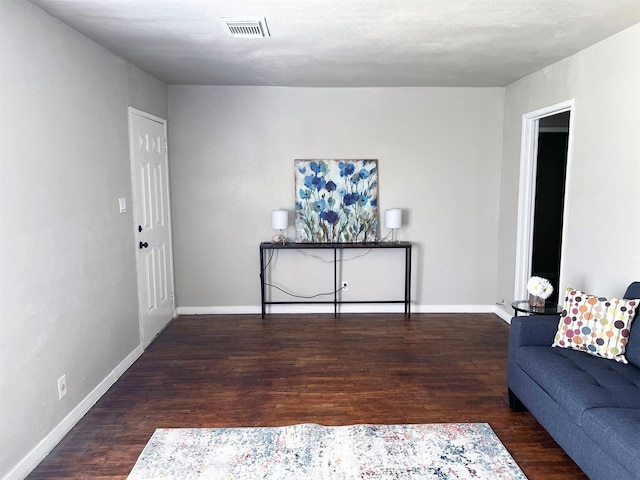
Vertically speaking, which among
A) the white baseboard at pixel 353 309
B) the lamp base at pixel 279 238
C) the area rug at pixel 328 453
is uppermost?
the lamp base at pixel 279 238

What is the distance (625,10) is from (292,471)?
299 centimetres

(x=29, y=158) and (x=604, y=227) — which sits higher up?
(x=29, y=158)

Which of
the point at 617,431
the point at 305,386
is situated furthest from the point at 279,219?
the point at 617,431

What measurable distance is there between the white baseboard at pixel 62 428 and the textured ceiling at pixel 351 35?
89.6 inches

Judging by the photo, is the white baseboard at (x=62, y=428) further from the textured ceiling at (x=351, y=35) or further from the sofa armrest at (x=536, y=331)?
the sofa armrest at (x=536, y=331)

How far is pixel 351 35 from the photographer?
9.23 ft

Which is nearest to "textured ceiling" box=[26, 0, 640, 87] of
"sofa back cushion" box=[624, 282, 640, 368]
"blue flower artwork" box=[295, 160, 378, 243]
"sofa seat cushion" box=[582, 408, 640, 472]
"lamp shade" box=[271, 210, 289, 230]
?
"blue flower artwork" box=[295, 160, 378, 243]

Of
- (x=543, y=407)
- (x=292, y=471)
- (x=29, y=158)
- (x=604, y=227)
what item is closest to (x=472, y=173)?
(x=604, y=227)

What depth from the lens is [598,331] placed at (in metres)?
2.41

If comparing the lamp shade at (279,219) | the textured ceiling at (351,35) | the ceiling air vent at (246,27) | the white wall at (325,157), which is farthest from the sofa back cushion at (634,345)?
the lamp shade at (279,219)

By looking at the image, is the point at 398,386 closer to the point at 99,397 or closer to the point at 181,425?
the point at 181,425

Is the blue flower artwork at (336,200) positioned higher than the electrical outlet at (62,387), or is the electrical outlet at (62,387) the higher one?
the blue flower artwork at (336,200)

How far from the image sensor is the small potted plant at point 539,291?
3020 millimetres

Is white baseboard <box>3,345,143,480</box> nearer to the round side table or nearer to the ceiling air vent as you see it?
the ceiling air vent
